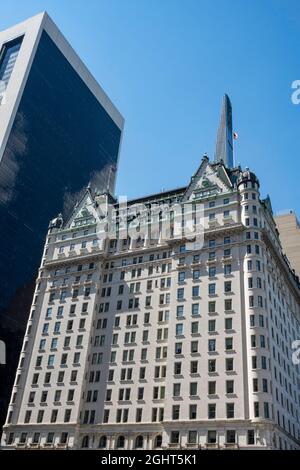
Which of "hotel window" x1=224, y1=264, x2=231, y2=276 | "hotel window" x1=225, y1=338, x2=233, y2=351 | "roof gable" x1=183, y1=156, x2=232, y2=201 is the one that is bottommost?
"hotel window" x1=225, y1=338, x2=233, y2=351

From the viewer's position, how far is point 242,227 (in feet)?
320

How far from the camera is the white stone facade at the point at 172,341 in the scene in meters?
81.5

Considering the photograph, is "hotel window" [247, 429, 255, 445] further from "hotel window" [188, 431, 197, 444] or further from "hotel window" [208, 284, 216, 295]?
"hotel window" [208, 284, 216, 295]

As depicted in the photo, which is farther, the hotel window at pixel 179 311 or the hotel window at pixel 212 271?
the hotel window at pixel 212 271

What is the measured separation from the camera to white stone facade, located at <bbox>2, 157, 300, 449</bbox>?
81500mm

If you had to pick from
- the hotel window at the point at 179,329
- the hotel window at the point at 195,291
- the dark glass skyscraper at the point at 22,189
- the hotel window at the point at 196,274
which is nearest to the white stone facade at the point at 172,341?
the hotel window at the point at 196,274

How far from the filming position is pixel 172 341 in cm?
9119

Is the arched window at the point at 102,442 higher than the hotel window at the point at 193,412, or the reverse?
the hotel window at the point at 193,412

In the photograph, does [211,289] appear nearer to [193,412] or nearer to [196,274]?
[196,274]

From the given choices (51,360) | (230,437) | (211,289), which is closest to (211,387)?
(230,437)

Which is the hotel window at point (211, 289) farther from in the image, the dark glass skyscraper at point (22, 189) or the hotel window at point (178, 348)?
the dark glass skyscraper at point (22, 189)

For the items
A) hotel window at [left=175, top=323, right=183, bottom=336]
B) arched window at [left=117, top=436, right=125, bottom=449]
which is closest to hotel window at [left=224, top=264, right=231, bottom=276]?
hotel window at [left=175, top=323, right=183, bottom=336]
